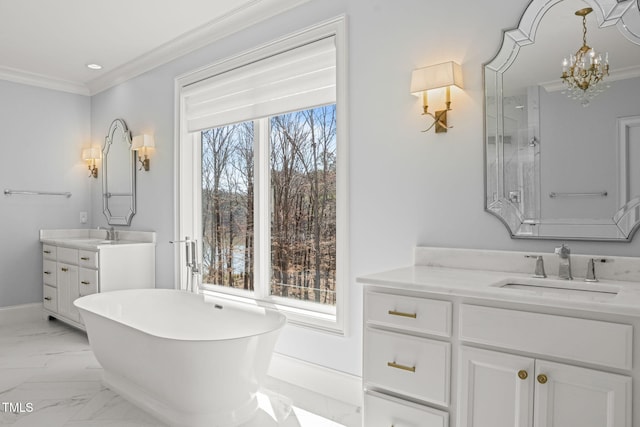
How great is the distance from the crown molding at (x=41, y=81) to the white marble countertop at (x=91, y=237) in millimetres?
1517

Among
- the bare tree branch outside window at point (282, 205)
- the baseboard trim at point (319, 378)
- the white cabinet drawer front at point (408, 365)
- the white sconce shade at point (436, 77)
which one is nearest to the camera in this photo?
the white cabinet drawer front at point (408, 365)

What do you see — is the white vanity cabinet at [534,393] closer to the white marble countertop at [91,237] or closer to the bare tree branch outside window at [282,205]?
the bare tree branch outside window at [282,205]

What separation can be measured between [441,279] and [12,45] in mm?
4042

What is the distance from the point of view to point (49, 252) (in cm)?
456

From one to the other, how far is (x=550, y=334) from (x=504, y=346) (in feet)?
0.50

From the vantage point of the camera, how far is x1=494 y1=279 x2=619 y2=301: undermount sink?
1.66m

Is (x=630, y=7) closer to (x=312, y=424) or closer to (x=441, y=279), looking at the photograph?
(x=441, y=279)

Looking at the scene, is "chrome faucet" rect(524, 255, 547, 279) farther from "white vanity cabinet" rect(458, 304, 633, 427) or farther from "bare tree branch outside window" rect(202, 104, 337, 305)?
"bare tree branch outside window" rect(202, 104, 337, 305)

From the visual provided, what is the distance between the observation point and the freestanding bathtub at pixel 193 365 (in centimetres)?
224

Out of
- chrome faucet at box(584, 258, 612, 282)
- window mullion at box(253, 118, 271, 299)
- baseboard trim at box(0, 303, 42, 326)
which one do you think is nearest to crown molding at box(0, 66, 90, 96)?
baseboard trim at box(0, 303, 42, 326)

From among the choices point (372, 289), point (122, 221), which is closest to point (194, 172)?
point (122, 221)

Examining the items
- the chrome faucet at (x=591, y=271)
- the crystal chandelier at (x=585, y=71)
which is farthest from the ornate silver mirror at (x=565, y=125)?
the chrome faucet at (x=591, y=271)

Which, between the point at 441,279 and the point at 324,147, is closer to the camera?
the point at 441,279

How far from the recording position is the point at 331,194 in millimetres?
3008
